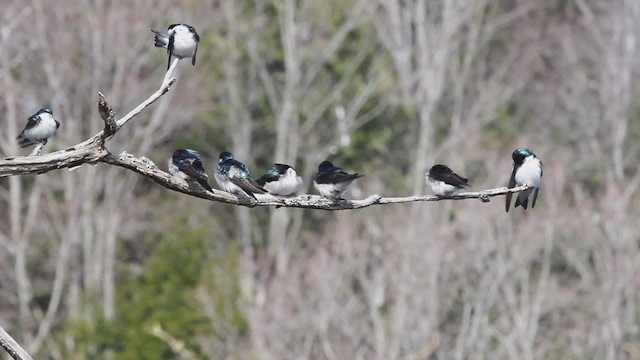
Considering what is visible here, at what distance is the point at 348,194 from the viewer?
31891mm

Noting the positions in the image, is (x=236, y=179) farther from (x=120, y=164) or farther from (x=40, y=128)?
(x=40, y=128)

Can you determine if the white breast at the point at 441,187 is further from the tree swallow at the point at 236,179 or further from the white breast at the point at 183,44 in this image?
the white breast at the point at 183,44

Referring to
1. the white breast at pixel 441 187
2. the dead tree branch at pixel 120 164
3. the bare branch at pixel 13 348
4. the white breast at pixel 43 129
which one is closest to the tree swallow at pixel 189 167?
the dead tree branch at pixel 120 164

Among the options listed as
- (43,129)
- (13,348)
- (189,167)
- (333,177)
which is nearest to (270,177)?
(333,177)

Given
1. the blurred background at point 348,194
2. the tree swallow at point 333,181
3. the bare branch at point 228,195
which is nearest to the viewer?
the bare branch at point 228,195

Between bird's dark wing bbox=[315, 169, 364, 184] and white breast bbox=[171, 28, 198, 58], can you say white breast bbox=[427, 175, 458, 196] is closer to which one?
bird's dark wing bbox=[315, 169, 364, 184]

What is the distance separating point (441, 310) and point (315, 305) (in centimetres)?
248

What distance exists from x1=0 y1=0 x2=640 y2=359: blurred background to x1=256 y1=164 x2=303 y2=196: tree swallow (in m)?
17.4

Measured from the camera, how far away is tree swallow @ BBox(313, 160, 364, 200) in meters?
7.89

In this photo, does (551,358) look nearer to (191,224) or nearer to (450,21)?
(191,224)

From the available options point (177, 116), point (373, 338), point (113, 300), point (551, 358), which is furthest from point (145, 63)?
point (551, 358)

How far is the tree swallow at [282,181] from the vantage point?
7953 mm

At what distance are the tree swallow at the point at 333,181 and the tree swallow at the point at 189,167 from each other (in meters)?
1.23

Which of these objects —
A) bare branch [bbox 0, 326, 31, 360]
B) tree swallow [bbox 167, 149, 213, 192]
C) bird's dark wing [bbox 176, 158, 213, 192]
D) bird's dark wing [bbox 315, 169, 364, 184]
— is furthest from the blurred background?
bare branch [bbox 0, 326, 31, 360]
